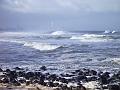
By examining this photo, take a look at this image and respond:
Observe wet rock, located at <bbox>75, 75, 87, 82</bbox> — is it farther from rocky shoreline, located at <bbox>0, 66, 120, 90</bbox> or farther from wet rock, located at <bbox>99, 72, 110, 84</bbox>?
wet rock, located at <bbox>99, 72, 110, 84</bbox>

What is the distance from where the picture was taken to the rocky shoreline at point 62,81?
39.4 ft

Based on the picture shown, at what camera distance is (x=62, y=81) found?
521 inches

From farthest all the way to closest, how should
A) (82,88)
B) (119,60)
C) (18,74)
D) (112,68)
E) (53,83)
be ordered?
(119,60) → (112,68) → (18,74) → (53,83) → (82,88)

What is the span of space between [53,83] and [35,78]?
1600mm

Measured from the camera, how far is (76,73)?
50.2 ft

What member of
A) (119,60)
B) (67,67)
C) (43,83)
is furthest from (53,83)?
(119,60)

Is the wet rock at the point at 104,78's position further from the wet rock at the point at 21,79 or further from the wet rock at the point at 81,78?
the wet rock at the point at 21,79

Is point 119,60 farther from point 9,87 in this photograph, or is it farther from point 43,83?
point 9,87

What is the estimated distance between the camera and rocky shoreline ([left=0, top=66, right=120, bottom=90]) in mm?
12008

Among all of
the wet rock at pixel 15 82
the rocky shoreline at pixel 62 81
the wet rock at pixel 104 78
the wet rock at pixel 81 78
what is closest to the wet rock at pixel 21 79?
the rocky shoreline at pixel 62 81

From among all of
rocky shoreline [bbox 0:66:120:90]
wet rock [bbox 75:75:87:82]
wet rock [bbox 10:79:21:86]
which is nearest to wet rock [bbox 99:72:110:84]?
rocky shoreline [bbox 0:66:120:90]

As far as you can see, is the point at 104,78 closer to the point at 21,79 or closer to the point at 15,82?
the point at 21,79

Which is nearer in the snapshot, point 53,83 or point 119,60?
point 53,83

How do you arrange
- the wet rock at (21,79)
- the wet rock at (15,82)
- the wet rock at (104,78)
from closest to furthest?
the wet rock at (15,82), the wet rock at (104,78), the wet rock at (21,79)
